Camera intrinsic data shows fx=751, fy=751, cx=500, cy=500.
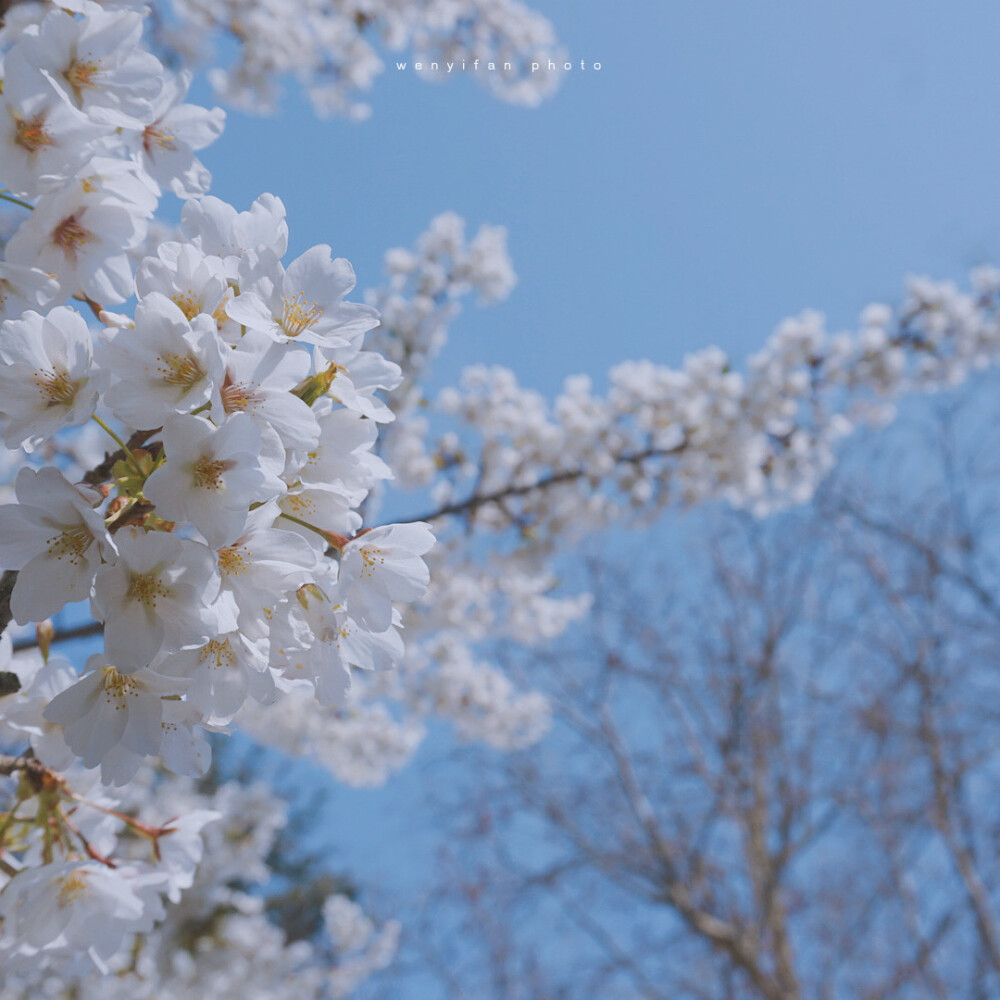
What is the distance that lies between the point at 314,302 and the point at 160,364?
20 cm

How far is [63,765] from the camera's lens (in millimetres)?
1075

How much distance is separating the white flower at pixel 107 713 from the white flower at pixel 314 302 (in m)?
0.42

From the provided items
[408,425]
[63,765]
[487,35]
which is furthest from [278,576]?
[487,35]

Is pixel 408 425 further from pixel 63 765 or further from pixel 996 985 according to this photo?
pixel 996 985

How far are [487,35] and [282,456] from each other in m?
4.94

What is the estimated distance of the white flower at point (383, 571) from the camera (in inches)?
32.7

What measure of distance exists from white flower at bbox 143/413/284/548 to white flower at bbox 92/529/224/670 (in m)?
0.03

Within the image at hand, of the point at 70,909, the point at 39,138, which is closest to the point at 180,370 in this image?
the point at 39,138

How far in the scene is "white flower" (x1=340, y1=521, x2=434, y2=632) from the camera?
0.83 metres

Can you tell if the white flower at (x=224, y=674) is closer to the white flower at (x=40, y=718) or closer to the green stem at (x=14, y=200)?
the white flower at (x=40, y=718)

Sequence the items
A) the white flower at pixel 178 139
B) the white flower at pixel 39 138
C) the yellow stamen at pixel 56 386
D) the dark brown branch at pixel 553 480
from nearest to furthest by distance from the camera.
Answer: the yellow stamen at pixel 56 386 < the white flower at pixel 39 138 < the white flower at pixel 178 139 < the dark brown branch at pixel 553 480

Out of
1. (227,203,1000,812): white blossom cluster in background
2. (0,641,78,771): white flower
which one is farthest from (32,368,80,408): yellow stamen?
(227,203,1000,812): white blossom cluster in background

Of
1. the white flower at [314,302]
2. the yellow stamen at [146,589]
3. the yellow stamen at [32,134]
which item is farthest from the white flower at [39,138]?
the yellow stamen at [146,589]

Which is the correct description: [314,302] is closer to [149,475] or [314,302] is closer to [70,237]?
[149,475]
